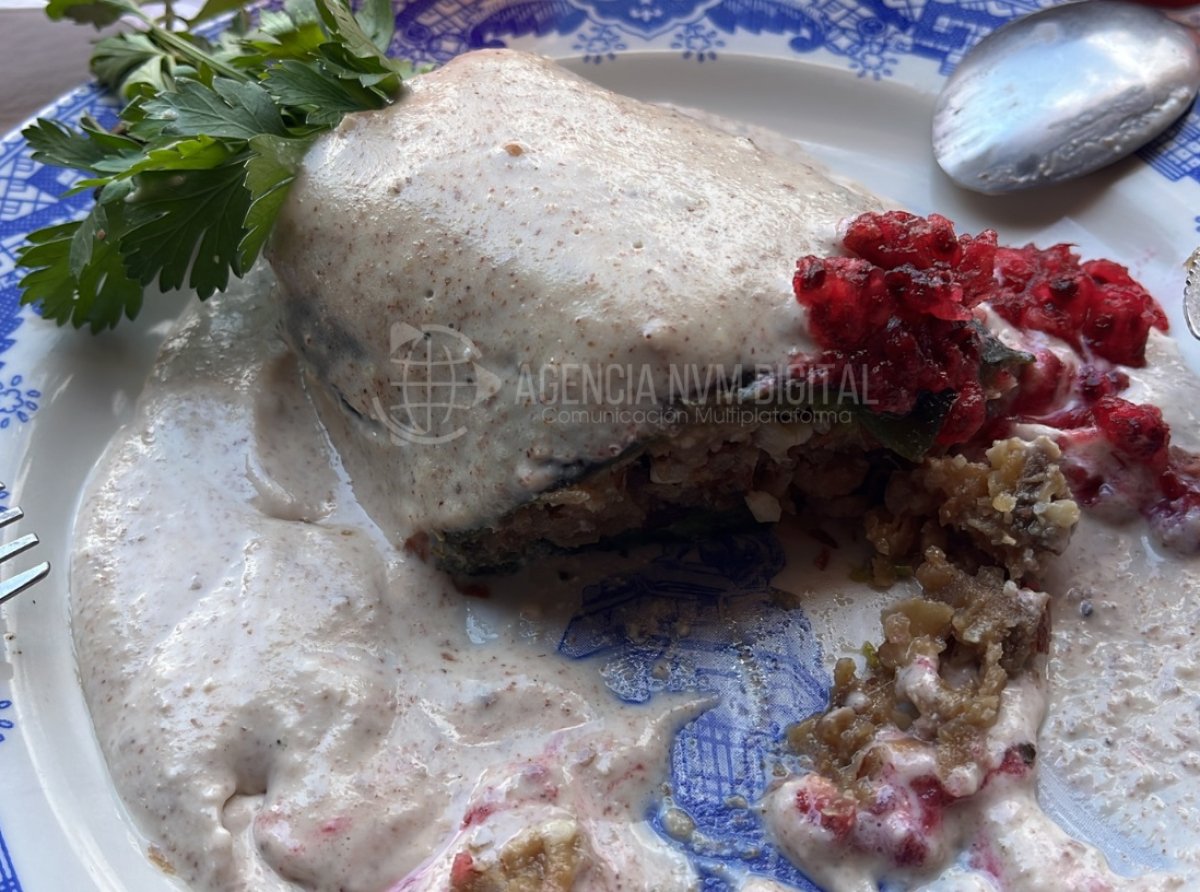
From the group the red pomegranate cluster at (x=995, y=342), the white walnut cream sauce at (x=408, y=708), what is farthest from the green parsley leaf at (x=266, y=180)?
the red pomegranate cluster at (x=995, y=342)

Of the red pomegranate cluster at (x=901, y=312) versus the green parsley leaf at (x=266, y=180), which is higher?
the green parsley leaf at (x=266, y=180)

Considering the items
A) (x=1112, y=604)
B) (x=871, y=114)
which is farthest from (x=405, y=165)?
(x=1112, y=604)

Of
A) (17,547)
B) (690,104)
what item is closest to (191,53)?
(17,547)

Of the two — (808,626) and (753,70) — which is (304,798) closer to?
(808,626)

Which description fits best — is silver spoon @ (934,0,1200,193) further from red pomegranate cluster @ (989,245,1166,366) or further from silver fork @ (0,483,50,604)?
silver fork @ (0,483,50,604)

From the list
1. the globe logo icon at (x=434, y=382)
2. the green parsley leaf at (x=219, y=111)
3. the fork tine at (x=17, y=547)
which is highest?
the green parsley leaf at (x=219, y=111)

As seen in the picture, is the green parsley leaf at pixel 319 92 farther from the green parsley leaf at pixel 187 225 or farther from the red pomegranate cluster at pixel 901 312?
Answer: the red pomegranate cluster at pixel 901 312
